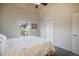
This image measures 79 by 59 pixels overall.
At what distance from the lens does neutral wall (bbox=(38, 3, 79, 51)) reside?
168 centimetres

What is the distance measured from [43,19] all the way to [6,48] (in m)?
0.81

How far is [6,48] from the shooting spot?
1.33 m

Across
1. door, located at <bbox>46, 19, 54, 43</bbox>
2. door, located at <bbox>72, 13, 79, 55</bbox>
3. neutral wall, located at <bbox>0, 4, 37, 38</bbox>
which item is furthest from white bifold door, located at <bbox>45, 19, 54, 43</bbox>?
door, located at <bbox>72, 13, 79, 55</bbox>

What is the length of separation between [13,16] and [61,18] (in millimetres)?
972

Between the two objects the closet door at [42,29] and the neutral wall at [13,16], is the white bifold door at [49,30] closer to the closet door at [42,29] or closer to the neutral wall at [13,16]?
the closet door at [42,29]

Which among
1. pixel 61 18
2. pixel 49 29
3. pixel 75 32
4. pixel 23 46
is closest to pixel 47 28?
pixel 49 29

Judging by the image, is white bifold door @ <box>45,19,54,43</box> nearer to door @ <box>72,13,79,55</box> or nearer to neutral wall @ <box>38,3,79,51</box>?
neutral wall @ <box>38,3,79,51</box>

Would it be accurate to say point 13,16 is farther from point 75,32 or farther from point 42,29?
point 75,32

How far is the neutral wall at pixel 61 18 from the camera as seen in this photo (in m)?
1.68

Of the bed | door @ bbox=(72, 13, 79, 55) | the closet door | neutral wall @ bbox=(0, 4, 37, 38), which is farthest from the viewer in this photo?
door @ bbox=(72, 13, 79, 55)

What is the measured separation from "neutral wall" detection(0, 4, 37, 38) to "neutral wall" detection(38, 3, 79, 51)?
208mm

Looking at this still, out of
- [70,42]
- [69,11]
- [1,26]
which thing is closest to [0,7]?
[1,26]

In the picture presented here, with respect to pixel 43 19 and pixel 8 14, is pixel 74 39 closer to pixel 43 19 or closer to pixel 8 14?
pixel 43 19

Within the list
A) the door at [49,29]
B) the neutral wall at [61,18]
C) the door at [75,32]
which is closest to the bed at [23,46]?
the door at [49,29]
